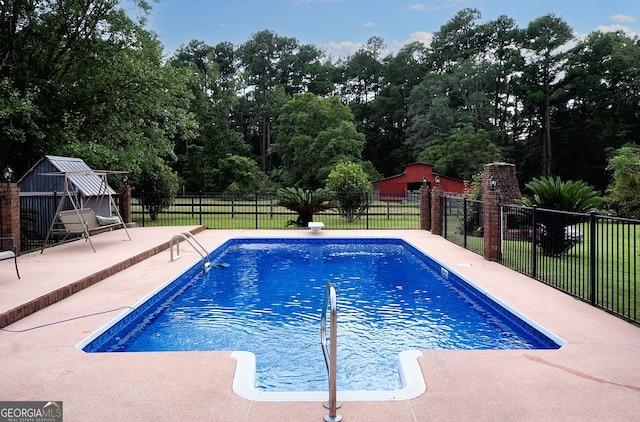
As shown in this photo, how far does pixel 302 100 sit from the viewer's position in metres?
41.6

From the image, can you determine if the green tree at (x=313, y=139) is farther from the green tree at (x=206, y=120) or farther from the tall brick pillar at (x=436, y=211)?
the tall brick pillar at (x=436, y=211)

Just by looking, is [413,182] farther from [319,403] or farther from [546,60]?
[319,403]

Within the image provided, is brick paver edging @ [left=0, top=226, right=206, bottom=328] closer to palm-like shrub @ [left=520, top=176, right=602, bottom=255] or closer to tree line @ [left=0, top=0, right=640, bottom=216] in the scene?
tree line @ [left=0, top=0, right=640, bottom=216]

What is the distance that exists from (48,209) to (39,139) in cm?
361

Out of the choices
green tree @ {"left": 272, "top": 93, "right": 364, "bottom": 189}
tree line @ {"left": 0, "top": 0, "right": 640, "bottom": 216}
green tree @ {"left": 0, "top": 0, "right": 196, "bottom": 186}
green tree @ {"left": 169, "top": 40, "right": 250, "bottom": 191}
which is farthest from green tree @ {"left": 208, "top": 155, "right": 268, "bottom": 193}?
green tree @ {"left": 0, "top": 0, "right": 196, "bottom": 186}

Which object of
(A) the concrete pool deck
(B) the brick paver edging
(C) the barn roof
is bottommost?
(A) the concrete pool deck

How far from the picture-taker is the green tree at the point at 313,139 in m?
39.4

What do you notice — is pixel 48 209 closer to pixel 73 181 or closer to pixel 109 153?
pixel 73 181

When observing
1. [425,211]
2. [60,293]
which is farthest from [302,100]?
[60,293]

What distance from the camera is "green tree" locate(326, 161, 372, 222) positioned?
18.1 meters

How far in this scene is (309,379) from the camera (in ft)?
13.7

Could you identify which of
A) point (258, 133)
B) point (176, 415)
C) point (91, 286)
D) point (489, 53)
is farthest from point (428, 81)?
point (176, 415)

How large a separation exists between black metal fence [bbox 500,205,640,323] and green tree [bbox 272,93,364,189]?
28015 millimetres

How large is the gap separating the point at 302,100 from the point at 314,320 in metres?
37.1
